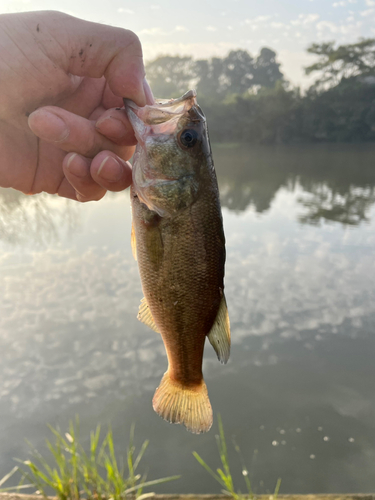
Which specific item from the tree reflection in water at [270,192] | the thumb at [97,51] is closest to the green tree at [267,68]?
the tree reflection in water at [270,192]

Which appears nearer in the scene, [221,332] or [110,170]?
[221,332]

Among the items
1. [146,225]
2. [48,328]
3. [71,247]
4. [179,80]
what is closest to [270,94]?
[179,80]

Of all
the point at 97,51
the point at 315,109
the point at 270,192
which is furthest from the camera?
the point at 315,109

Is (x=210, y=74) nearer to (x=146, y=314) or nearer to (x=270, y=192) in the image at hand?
(x=270, y=192)

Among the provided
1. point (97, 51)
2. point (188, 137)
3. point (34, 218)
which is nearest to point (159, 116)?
point (188, 137)

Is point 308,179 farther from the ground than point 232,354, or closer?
farther from the ground

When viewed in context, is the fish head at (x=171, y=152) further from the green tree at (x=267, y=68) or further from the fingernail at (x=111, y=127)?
the green tree at (x=267, y=68)
